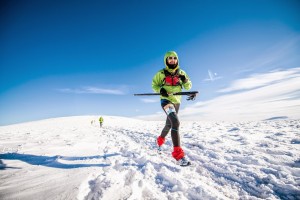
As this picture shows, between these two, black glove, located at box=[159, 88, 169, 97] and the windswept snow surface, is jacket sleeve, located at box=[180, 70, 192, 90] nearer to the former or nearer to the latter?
black glove, located at box=[159, 88, 169, 97]

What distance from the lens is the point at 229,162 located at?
143 inches

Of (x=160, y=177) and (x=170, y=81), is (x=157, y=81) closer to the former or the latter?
(x=170, y=81)

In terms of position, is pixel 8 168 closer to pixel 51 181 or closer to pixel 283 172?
pixel 51 181

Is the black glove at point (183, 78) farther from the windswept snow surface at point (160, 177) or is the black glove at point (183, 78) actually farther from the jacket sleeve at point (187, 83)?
the windswept snow surface at point (160, 177)

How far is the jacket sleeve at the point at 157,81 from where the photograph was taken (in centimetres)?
495

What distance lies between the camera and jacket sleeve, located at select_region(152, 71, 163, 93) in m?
4.95

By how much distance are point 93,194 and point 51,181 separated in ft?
3.30

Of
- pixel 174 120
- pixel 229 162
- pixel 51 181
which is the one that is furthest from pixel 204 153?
pixel 51 181

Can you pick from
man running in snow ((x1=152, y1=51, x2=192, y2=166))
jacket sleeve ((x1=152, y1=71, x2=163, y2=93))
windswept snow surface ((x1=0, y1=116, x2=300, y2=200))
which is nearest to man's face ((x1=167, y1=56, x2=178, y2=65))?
man running in snow ((x1=152, y1=51, x2=192, y2=166))

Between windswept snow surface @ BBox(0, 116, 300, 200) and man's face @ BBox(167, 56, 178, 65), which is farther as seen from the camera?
man's face @ BBox(167, 56, 178, 65)

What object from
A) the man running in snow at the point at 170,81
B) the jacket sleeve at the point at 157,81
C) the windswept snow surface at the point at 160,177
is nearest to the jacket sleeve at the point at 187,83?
the man running in snow at the point at 170,81

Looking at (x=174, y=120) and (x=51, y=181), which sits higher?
(x=174, y=120)

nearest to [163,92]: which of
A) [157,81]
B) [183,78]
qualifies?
[157,81]

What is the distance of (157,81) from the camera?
502 centimetres
